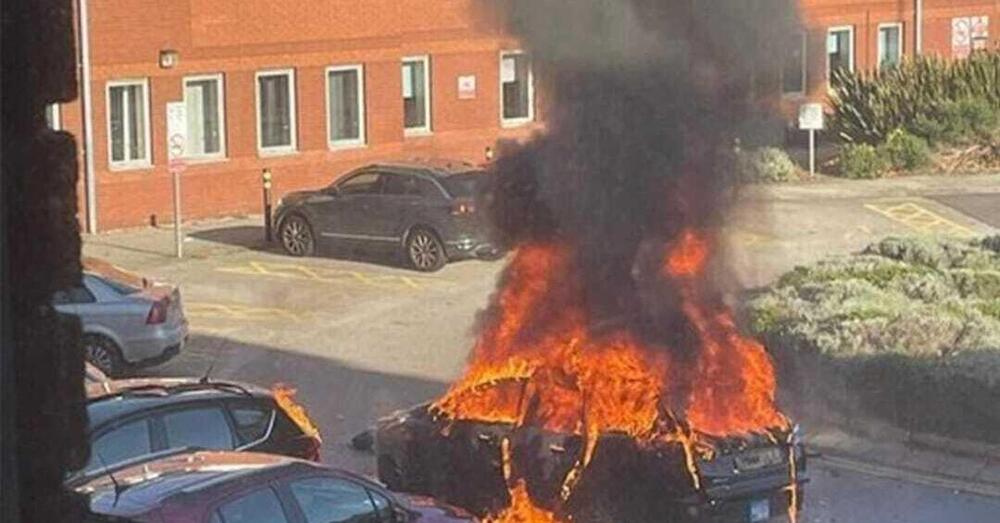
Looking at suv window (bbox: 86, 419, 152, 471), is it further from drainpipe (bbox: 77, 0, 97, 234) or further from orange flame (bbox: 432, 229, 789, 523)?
drainpipe (bbox: 77, 0, 97, 234)

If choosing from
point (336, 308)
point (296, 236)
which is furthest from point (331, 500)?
point (336, 308)

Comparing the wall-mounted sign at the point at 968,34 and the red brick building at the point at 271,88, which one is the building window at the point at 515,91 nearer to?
the red brick building at the point at 271,88

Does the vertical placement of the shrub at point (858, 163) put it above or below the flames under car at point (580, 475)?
above

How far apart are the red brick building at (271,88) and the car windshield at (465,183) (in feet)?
0.38

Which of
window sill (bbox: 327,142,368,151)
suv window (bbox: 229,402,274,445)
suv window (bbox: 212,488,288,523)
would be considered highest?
window sill (bbox: 327,142,368,151)

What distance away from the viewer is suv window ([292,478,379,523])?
3613mm

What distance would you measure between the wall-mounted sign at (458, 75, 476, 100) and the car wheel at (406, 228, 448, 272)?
31.8 inches

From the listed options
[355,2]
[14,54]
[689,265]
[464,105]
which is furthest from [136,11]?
[14,54]

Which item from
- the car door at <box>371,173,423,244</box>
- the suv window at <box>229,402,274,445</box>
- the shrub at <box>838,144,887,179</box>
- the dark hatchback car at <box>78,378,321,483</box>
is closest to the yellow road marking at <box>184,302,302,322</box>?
the car door at <box>371,173,423,244</box>

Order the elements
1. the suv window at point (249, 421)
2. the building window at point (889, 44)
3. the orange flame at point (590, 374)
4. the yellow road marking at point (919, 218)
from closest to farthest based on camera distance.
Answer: the suv window at point (249, 421)
the orange flame at point (590, 374)
the building window at point (889, 44)
the yellow road marking at point (919, 218)

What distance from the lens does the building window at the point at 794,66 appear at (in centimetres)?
530

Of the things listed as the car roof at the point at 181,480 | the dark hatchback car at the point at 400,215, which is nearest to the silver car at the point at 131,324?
the dark hatchback car at the point at 400,215

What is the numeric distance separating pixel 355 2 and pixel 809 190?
232cm

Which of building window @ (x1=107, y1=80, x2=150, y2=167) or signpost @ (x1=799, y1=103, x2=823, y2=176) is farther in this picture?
building window @ (x1=107, y1=80, x2=150, y2=167)
